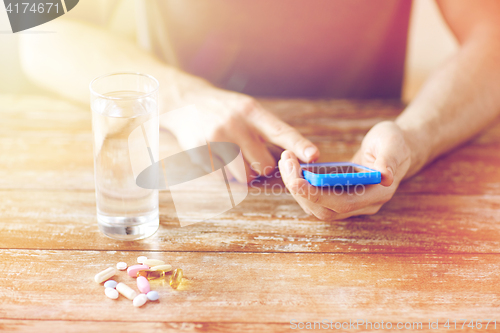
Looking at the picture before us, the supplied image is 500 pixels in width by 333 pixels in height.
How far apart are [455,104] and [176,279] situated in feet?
2.80

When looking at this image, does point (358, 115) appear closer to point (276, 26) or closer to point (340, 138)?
point (340, 138)

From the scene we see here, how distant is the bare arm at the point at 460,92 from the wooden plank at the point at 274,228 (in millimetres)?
164

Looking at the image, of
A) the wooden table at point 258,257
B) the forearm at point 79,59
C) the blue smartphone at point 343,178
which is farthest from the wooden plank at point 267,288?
the forearm at point 79,59

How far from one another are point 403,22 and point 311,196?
3.62ft

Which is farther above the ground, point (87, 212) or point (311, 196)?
point (311, 196)

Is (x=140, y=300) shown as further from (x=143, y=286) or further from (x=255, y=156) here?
(x=255, y=156)

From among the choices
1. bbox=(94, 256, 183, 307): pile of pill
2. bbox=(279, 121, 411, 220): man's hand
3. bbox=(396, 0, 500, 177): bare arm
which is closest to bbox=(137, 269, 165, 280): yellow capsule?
bbox=(94, 256, 183, 307): pile of pill

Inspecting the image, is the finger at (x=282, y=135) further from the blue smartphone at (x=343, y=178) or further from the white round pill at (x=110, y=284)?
the white round pill at (x=110, y=284)

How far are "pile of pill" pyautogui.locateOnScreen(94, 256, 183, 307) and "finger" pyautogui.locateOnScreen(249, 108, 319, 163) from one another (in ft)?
1.17

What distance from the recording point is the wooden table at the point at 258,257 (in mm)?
538

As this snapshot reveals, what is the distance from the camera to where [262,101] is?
130 cm

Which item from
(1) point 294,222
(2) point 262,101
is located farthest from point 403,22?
(1) point 294,222

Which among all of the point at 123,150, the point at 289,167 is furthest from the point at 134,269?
the point at 289,167

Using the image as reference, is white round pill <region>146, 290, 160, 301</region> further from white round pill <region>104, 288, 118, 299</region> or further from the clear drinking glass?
the clear drinking glass
